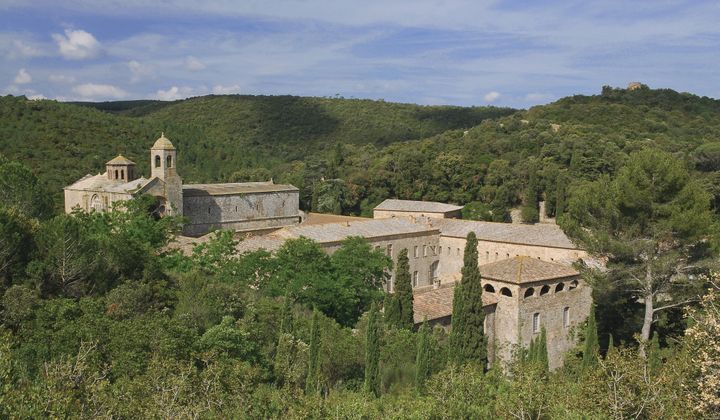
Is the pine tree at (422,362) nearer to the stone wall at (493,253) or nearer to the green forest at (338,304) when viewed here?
the green forest at (338,304)

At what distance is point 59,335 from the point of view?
1331 cm

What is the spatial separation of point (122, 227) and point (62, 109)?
38.0 metres

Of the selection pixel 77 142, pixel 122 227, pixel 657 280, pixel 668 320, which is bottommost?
pixel 668 320

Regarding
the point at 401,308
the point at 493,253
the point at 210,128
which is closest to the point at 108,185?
the point at 401,308

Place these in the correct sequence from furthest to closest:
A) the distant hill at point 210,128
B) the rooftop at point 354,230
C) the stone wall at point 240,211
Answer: the distant hill at point 210,128
the stone wall at point 240,211
the rooftop at point 354,230

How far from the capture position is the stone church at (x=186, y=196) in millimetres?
36219

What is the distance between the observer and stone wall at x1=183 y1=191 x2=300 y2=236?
38969 mm

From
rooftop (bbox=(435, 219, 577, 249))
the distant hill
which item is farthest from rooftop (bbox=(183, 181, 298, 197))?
rooftop (bbox=(435, 219, 577, 249))

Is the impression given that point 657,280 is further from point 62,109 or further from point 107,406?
point 62,109

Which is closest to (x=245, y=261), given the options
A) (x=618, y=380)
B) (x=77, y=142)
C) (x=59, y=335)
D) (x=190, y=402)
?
(x=59, y=335)

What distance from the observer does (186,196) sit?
126ft

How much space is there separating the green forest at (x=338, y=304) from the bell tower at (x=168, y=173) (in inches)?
106

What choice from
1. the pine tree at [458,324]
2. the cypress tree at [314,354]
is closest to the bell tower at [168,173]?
the pine tree at [458,324]

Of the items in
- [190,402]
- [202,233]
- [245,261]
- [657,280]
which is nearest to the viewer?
[190,402]
